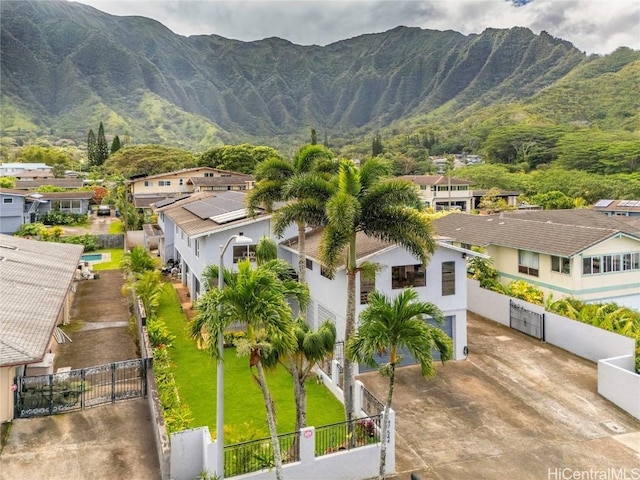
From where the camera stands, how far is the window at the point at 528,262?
27.6 m

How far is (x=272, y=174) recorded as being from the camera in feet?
69.6

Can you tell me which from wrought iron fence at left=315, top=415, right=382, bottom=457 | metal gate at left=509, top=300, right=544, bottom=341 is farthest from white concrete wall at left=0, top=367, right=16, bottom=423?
metal gate at left=509, top=300, right=544, bottom=341

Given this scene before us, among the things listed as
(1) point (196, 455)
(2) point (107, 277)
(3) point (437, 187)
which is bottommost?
(1) point (196, 455)

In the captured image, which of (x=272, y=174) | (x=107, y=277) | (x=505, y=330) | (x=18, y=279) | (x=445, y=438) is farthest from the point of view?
(x=107, y=277)

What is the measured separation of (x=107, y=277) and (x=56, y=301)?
61.4 ft

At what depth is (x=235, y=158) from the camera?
9494cm

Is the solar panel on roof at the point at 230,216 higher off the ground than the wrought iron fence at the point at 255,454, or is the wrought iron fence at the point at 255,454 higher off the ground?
the solar panel on roof at the point at 230,216

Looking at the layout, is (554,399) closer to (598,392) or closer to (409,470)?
(598,392)

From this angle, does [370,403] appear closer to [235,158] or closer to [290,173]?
[290,173]

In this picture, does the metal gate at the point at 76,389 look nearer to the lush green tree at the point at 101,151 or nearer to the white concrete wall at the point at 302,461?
the white concrete wall at the point at 302,461

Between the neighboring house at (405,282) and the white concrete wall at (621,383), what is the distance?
18.1 feet

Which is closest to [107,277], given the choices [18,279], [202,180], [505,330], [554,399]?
[18,279]

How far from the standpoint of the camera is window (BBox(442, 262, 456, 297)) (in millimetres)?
20641

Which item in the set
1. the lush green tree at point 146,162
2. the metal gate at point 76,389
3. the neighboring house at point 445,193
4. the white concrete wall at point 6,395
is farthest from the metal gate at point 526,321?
the lush green tree at point 146,162
